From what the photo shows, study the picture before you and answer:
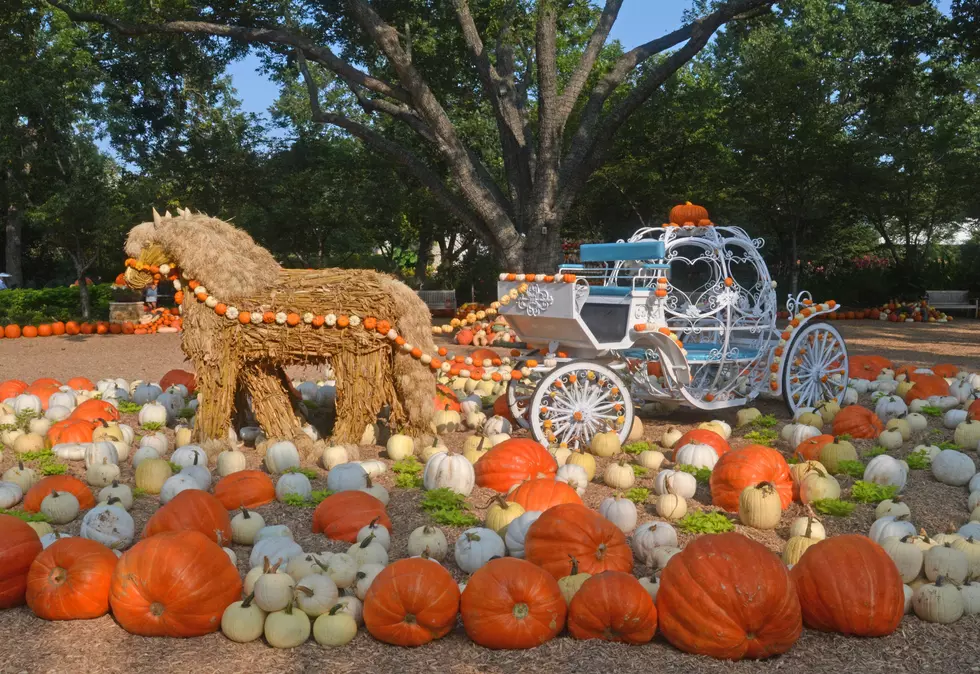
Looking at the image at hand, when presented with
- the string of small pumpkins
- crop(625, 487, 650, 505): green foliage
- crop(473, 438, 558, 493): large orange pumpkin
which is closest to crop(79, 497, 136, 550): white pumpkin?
the string of small pumpkins

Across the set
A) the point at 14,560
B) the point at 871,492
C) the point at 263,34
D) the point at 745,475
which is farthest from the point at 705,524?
the point at 263,34

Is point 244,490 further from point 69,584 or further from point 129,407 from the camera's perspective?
point 129,407

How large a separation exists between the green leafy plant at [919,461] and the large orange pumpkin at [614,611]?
11.4 ft

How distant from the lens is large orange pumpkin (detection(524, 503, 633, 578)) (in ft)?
13.6

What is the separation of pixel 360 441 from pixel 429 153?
1554 cm

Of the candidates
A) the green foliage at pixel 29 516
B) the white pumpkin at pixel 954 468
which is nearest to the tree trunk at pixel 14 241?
the green foliage at pixel 29 516

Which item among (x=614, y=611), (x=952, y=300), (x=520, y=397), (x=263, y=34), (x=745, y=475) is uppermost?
(x=263, y=34)

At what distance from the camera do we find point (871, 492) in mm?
5383

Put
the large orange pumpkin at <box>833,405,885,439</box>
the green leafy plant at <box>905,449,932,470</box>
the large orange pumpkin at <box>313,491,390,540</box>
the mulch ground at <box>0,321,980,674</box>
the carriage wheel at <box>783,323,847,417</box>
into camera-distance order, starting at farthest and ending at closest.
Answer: the carriage wheel at <box>783,323,847,417</box> → the large orange pumpkin at <box>833,405,885,439</box> → the green leafy plant at <box>905,449,932,470</box> → the large orange pumpkin at <box>313,491,390,540</box> → the mulch ground at <box>0,321,980,674</box>

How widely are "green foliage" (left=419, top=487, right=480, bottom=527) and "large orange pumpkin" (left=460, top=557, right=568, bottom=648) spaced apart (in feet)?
4.30

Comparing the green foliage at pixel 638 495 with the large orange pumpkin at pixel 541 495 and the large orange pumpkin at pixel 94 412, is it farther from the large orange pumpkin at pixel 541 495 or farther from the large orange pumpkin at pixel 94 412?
the large orange pumpkin at pixel 94 412

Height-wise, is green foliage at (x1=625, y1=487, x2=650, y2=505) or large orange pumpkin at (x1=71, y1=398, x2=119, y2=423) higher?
large orange pumpkin at (x1=71, y1=398, x2=119, y2=423)

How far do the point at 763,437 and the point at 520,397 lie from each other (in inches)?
81.9

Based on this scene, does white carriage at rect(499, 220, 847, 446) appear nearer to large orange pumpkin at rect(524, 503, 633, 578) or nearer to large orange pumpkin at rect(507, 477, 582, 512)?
large orange pumpkin at rect(507, 477, 582, 512)
